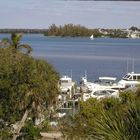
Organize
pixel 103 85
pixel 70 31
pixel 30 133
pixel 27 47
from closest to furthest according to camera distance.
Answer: pixel 30 133
pixel 27 47
pixel 103 85
pixel 70 31

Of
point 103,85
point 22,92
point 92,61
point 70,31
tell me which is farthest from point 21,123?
point 70,31

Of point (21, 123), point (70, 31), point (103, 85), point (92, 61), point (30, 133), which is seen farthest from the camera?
point (70, 31)

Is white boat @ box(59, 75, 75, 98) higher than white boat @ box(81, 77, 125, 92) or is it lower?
higher

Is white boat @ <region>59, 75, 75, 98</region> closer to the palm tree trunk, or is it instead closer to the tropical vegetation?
the tropical vegetation

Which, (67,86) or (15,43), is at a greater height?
(15,43)

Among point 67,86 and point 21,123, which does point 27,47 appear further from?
point 67,86

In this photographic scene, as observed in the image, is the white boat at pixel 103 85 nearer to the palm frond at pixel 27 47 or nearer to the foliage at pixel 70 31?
the palm frond at pixel 27 47

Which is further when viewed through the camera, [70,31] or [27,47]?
[70,31]

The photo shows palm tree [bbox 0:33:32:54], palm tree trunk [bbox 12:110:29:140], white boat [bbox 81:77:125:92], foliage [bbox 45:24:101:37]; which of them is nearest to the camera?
palm tree trunk [bbox 12:110:29:140]

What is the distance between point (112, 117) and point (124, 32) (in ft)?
605

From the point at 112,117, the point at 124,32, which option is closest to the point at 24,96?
the point at 112,117

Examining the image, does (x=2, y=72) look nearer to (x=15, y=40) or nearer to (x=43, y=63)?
(x=43, y=63)

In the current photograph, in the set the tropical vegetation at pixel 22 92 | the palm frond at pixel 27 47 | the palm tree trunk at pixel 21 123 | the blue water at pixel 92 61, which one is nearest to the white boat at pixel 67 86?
the blue water at pixel 92 61

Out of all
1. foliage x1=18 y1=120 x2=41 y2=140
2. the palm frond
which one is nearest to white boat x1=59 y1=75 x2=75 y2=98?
the palm frond
